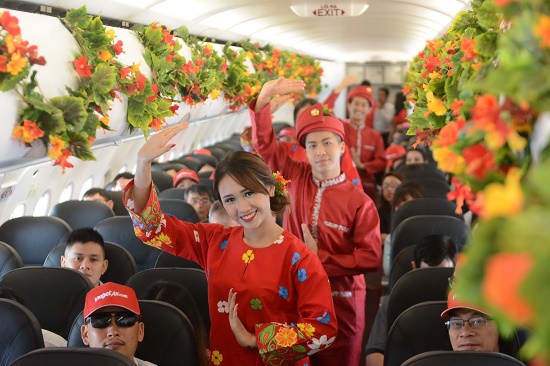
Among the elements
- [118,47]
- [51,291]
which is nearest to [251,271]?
[51,291]

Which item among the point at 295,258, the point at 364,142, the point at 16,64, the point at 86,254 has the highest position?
the point at 16,64

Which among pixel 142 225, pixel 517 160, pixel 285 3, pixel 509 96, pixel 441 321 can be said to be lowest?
pixel 441 321

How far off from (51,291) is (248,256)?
5.92 feet

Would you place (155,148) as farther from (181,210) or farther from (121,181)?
(121,181)

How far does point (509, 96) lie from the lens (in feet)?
4.88

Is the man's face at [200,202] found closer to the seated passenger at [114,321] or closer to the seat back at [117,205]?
the seat back at [117,205]

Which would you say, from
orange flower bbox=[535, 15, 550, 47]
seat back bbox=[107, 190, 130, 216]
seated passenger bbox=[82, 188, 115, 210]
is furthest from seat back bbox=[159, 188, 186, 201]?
orange flower bbox=[535, 15, 550, 47]

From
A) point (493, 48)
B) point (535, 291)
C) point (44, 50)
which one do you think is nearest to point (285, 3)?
point (44, 50)

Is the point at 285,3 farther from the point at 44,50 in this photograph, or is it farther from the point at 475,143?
the point at 475,143

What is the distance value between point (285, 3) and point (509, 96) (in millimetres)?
7776

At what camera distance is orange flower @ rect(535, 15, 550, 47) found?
1254 millimetres

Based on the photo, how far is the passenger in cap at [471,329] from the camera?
3887 mm

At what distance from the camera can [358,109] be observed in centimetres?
1071

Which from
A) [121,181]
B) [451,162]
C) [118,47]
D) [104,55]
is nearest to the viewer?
[451,162]
